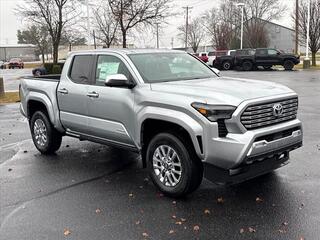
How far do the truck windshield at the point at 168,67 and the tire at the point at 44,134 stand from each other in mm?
2351

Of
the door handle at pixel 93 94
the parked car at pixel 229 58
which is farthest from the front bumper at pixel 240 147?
the parked car at pixel 229 58

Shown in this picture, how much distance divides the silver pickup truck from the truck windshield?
0.02 metres

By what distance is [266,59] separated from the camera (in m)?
34.8

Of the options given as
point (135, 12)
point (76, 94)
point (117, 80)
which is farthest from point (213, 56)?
point (117, 80)

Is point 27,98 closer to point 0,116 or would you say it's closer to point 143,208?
point 143,208

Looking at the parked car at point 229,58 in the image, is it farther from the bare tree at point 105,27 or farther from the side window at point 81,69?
the side window at point 81,69

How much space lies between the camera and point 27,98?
786cm

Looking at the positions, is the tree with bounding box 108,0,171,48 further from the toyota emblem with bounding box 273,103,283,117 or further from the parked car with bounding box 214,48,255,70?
the toyota emblem with bounding box 273,103,283,117

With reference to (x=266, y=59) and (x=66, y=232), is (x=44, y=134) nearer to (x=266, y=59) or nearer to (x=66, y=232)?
(x=66, y=232)

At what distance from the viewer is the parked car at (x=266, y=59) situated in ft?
112

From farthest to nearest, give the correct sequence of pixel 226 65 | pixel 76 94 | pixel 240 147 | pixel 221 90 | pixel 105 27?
pixel 226 65, pixel 105 27, pixel 76 94, pixel 221 90, pixel 240 147

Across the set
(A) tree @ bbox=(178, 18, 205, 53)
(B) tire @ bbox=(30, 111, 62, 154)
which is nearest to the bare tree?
(B) tire @ bbox=(30, 111, 62, 154)

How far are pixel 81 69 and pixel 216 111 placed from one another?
2906mm

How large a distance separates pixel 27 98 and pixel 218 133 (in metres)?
4.51
